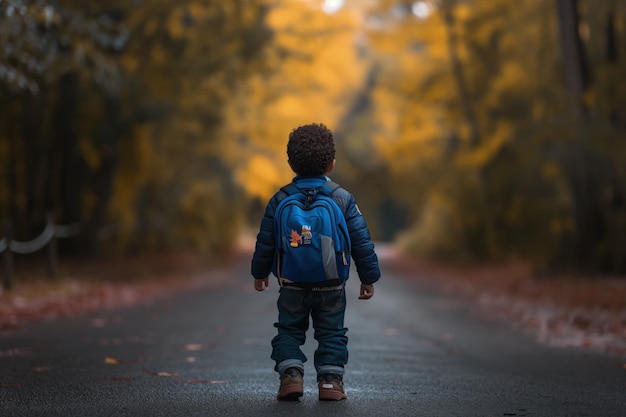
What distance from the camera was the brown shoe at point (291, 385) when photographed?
18.1 ft

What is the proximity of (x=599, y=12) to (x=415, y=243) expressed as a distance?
19.5 metres

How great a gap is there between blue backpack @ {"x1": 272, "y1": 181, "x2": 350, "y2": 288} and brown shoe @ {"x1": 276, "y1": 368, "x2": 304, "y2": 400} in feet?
1.80

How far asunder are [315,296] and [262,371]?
1690mm

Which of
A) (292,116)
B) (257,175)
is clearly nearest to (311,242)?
(292,116)

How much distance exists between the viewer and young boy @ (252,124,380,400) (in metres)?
5.65

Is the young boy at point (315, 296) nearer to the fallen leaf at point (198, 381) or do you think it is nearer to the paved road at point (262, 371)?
the paved road at point (262, 371)

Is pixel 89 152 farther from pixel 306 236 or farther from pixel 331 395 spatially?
pixel 331 395

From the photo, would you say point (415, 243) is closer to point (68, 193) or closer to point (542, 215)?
point (542, 215)

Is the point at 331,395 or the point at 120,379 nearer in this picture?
the point at 331,395

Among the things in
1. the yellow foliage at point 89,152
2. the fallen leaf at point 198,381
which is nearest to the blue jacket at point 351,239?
the fallen leaf at point 198,381

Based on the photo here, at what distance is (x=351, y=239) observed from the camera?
18.9ft

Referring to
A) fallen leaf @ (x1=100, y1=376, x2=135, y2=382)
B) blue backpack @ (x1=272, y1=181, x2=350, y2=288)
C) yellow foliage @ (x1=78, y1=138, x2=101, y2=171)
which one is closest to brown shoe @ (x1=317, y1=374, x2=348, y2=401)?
blue backpack @ (x1=272, y1=181, x2=350, y2=288)

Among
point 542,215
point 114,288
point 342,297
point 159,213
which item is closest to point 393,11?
point 542,215

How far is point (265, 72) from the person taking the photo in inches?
950
